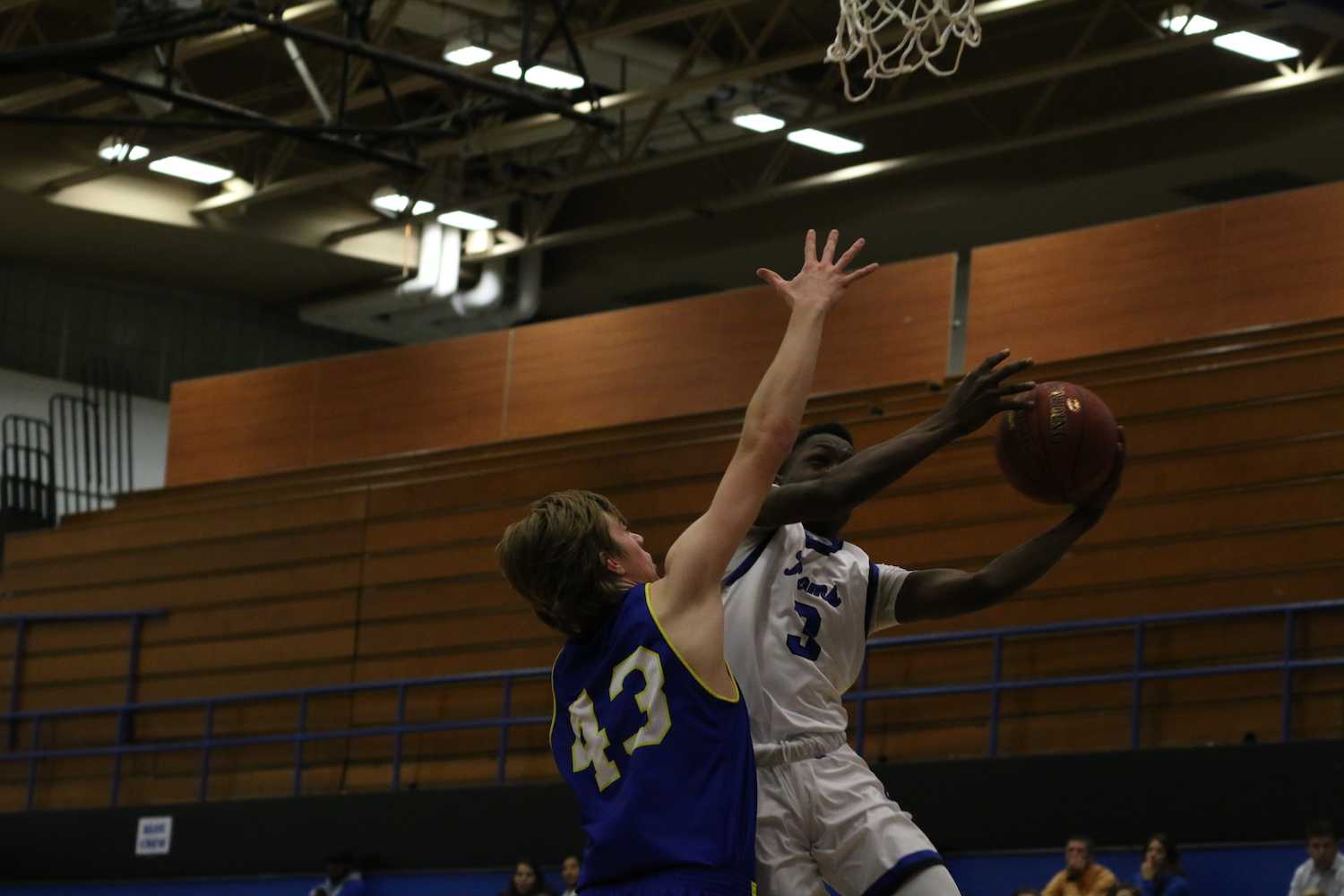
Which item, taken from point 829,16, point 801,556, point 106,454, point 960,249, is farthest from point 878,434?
point 106,454

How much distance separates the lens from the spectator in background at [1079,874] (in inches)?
412

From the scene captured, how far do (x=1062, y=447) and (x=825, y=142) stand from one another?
14769 millimetres

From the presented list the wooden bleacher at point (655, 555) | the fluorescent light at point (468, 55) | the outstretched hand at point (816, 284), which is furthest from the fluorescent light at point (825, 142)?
the outstretched hand at point (816, 284)

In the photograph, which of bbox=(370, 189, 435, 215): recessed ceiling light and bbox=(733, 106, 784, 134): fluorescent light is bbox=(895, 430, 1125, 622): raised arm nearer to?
bbox=(733, 106, 784, 134): fluorescent light

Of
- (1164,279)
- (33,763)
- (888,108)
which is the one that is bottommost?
(33,763)

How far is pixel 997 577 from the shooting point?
4.46 metres

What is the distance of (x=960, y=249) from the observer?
20031 millimetres

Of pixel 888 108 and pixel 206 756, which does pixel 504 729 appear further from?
pixel 888 108

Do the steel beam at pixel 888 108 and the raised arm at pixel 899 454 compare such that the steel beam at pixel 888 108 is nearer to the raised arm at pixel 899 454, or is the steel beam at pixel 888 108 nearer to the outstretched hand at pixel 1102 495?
the outstretched hand at pixel 1102 495

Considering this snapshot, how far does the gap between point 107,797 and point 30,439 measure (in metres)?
5.82

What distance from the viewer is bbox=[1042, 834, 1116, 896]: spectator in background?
1045 centimetres

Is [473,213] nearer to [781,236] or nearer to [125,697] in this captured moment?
[781,236]

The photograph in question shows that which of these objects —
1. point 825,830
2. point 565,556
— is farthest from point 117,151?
point 565,556

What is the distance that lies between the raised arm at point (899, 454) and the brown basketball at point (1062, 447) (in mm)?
256
